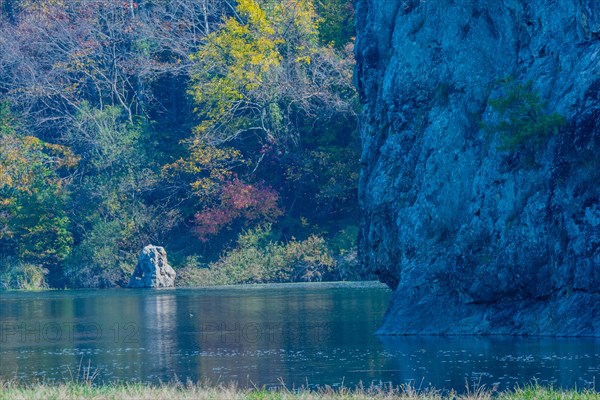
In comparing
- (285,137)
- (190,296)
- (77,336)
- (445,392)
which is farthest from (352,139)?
(445,392)

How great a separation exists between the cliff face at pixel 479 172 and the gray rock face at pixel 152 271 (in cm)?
2525

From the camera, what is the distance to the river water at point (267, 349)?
959 inches

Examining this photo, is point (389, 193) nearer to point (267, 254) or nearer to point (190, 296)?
point (190, 296)

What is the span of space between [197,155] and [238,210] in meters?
4.53

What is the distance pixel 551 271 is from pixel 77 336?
1490 cm

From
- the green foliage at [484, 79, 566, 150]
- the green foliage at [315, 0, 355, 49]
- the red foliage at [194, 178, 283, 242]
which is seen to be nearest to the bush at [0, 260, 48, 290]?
the red foliage at [194, 178, 283, 242]

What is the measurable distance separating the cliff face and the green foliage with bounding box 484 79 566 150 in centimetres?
26

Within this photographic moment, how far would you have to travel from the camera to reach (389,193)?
124 ft

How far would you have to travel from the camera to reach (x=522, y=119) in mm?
→ 32562

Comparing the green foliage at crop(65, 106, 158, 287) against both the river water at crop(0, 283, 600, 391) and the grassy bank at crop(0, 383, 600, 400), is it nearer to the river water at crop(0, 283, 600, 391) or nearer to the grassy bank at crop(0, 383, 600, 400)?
the river water at crop(0, 283, 600, 391)

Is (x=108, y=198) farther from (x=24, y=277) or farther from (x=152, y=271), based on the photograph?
(x=152, y=271)

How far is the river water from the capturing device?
24.4m

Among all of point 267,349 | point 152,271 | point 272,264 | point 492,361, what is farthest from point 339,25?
point 492,361

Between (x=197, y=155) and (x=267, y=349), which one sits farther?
(x=197, y=155)
